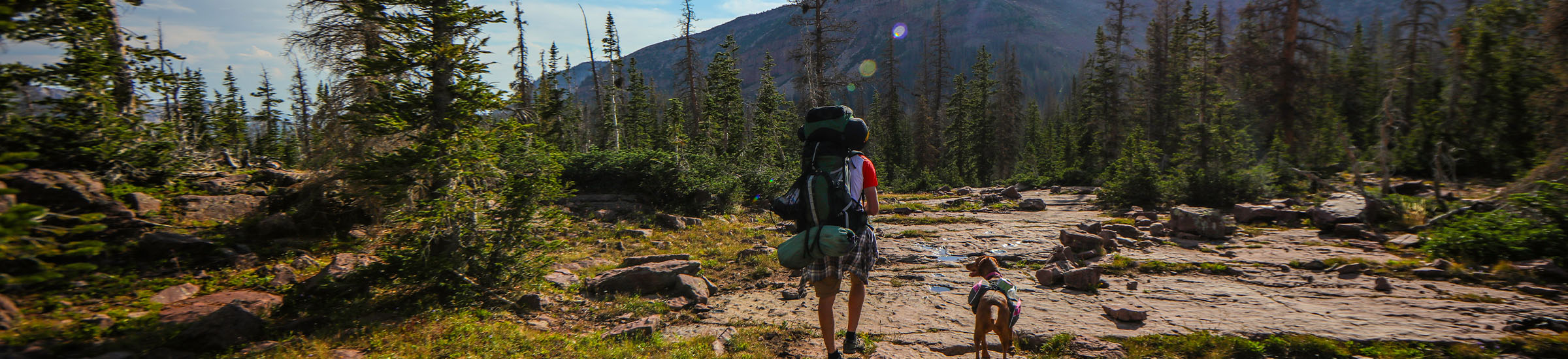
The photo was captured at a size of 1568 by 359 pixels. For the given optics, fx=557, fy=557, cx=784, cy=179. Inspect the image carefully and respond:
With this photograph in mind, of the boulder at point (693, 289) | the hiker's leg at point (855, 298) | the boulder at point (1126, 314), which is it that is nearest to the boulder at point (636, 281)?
the boulder at point (693, 289)

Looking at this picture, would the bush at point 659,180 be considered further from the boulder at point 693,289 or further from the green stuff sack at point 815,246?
the green stuff sack at point 815,246

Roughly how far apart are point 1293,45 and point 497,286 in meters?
21.4

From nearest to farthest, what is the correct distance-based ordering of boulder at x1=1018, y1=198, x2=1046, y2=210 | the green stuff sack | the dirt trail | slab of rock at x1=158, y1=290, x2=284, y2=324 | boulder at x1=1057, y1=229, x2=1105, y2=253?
the green stuff sack
slab of rock at x1=158, y1=290, x2=284, y2=324
the dirt trail
boulder at x1=1057, y1=229, x2=1105, y2=253
boulder at x1=1018, y1=198, x2=1046, y2=210

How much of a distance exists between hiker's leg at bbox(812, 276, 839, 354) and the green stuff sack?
23 centimetres

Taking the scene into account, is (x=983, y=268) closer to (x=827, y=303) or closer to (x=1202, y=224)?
(x=827, y=303)

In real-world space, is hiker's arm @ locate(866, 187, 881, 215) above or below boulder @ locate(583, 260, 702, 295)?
above

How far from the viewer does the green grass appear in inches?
669

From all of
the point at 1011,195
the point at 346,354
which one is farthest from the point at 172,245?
the point at 1011,195

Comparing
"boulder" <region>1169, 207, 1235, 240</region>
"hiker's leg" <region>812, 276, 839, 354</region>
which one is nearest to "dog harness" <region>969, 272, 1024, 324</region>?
"hiker's leg" <region>812, 276, 839, 354</region>

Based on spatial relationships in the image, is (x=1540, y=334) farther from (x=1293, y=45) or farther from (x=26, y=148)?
(x=26, y=148)

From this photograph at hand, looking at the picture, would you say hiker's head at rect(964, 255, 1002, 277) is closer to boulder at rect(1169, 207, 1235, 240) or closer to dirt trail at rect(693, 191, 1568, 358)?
dirt trail at rect(693, 191, 1568, 358)

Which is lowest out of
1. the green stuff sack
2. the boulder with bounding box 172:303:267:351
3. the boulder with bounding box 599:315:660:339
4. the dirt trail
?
the dirt trail

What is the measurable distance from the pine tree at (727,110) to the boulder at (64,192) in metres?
21.4

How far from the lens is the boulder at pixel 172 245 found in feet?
23.1
